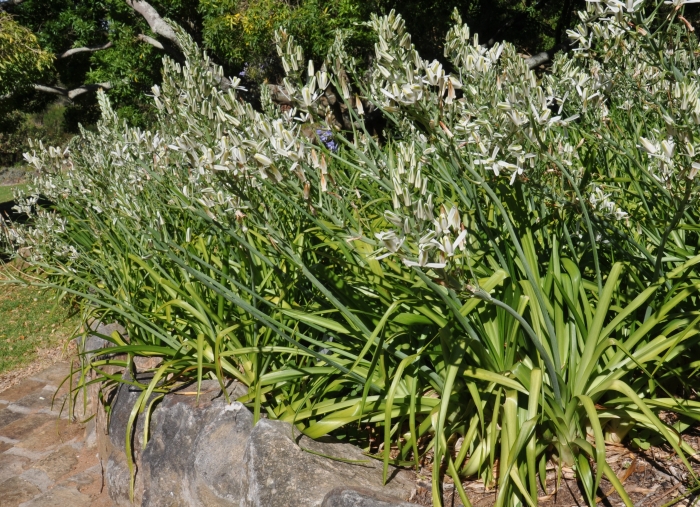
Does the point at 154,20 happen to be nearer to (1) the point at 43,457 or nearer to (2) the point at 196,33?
(2) the point at 196,33

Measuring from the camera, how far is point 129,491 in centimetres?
337

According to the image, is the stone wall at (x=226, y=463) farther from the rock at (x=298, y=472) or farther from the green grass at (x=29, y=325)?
the green grass at (x=29, y=325)

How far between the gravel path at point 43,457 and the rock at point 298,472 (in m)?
1.47

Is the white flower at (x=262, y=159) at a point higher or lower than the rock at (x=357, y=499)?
higher

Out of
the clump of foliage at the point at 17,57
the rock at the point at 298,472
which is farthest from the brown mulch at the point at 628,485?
the clump of foliage at the point at 17,57

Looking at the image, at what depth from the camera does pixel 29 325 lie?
6.32 meters

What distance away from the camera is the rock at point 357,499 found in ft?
7.00

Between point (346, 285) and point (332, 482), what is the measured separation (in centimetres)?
91

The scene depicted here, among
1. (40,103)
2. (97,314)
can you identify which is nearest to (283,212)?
(97,314)

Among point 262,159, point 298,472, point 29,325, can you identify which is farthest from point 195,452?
point 29,325

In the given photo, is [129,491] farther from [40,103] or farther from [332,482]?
[40,103]

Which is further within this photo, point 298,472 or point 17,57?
point 17,57

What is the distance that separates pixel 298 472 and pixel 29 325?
481 centimetres

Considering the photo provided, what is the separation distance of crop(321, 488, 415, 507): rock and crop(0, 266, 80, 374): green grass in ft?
12.6
